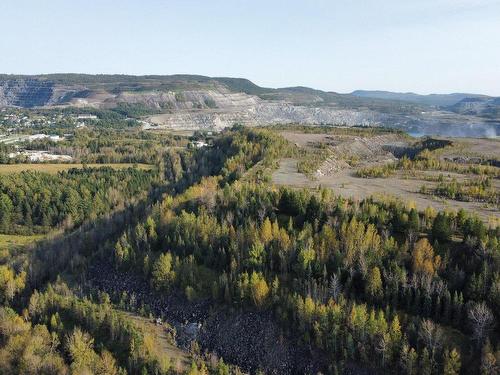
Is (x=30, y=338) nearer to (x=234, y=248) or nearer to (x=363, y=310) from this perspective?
(x=234, y=248)

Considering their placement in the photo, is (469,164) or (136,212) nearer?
(136,212)

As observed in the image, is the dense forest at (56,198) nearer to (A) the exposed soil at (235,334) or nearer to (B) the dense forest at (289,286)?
(B) the dense forest at (289,286)

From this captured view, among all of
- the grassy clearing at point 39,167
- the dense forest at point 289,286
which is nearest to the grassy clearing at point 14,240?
the dense forest at point 289,286

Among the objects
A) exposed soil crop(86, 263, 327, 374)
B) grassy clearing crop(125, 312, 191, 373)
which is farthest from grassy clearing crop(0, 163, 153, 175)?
grassy clearing crop(125, 312, 191, 373)

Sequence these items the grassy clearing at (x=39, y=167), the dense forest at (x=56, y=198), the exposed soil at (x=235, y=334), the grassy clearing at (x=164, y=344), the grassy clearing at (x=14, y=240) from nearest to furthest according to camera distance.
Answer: the exposed soil at (x=235, y=334) → the grassy clearing at (x=164, y=344) → the grassy clearing at (x=14, y=240) → the dense forest at (x=56, y=198) → the grassy clearing at (x=39, y=167)

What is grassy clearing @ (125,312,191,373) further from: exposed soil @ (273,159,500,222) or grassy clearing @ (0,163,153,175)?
grassy clearing @ (0,163,153,175)

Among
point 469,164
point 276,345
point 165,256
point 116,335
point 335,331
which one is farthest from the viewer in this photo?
point 469,164

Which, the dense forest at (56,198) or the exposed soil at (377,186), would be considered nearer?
the exposed soil at (377,186)

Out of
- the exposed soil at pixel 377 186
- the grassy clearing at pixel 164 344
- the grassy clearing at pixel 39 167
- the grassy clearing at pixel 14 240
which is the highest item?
the exposed soil at pixel 377 186

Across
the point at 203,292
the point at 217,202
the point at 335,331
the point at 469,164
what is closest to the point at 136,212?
the point at 217,202
